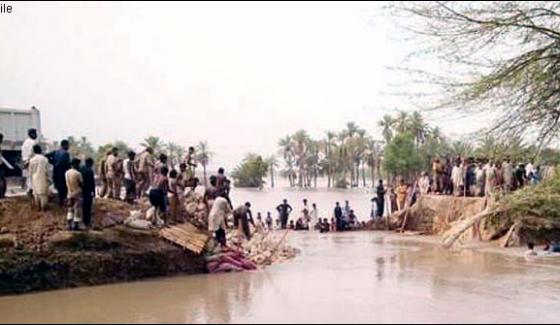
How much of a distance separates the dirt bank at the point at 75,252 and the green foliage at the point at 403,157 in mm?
45598

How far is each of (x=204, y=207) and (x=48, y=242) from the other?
16.2ft

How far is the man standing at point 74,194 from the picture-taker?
44.9 feet

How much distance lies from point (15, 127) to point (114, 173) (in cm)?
318

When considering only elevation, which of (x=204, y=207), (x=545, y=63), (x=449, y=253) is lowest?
(x=449, y=253)

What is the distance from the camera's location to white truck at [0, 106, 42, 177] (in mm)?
17094

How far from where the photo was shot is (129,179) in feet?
56.2

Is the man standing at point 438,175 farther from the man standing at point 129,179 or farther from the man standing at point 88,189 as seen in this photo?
the man standing at point 88,189

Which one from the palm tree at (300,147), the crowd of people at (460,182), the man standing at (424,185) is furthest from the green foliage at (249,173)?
the man standing at (424,185)

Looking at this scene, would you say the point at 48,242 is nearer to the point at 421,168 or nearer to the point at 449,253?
the point at 449,253

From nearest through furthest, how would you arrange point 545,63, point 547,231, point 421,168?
point 545,63, point 547,231, point 421,168

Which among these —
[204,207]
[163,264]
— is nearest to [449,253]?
[204,207]

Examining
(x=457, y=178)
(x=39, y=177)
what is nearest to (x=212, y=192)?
(x=39, y=177)

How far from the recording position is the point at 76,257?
44.4 feet

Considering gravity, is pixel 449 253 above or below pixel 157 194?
below
